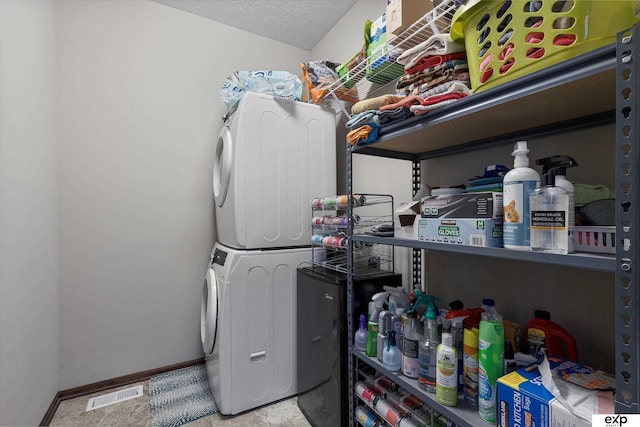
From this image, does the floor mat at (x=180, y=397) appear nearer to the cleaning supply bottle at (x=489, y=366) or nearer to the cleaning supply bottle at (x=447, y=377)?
the cleaning supply bottle at (x=447, y=377)

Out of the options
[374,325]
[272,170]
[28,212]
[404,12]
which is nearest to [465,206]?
[374,325]

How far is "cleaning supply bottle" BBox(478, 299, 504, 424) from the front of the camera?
780mm

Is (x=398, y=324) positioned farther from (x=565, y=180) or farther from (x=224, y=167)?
(x=224, y=167)

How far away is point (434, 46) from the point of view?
0.94 metres

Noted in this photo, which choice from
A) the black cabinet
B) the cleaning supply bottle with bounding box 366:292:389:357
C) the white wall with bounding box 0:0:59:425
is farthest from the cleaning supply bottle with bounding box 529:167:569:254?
the white wall with bounding box 0:0:59:425

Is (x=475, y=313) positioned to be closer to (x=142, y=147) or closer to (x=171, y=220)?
(x=171, y=220)

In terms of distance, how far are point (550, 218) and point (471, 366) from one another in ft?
1.64

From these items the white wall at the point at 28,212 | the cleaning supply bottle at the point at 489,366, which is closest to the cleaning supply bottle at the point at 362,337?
the cleaning supply bottle at the point at 489,366

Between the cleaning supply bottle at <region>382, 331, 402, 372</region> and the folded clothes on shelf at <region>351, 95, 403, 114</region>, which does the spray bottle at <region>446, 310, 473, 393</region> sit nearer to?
the cleaning supply bottle at <region>382, 331, 402, 372</region>

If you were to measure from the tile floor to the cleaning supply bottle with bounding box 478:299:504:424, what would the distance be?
1.16m

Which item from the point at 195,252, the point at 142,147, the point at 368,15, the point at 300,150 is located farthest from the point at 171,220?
the point at 368,15

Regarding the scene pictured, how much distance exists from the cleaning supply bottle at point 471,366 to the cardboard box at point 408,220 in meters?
0.34

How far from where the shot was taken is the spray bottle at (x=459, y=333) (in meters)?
0.91

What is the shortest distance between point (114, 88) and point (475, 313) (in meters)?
2.53
